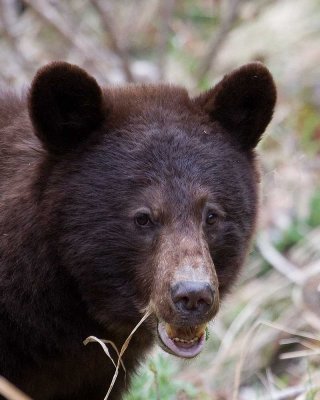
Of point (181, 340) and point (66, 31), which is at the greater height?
point (66, 31)

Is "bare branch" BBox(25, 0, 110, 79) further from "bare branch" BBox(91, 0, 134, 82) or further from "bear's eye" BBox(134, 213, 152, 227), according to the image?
"bear's eye" BBox(134, 213, 152, 227)

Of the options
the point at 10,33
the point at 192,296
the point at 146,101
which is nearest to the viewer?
the point at 192,296

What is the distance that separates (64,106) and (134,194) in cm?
55

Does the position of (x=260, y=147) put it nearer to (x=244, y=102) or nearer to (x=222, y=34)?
(x=222, y=34)

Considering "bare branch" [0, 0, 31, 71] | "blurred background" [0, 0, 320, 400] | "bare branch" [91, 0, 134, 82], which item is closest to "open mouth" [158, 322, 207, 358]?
"blurred background" [0, 0, 320, 400]

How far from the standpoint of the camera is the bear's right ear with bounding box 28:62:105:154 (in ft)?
15.6

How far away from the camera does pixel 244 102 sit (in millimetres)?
5266

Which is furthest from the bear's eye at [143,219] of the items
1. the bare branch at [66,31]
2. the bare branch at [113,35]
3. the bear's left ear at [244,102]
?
the bare branch at [66,31]

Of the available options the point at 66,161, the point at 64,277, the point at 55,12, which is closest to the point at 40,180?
the point at 66,161

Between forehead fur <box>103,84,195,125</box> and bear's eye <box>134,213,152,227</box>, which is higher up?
forehead fur <box>103,84,195,125</box>

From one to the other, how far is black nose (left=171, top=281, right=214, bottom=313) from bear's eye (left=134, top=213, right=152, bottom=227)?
1.55ft

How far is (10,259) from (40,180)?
1.30ft

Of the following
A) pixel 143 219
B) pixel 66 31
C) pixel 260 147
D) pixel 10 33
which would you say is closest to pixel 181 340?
pixel 143 219

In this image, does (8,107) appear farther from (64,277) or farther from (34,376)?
(34,376)
